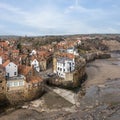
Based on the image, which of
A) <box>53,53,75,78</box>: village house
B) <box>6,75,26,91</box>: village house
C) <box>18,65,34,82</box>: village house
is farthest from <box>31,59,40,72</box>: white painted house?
<box>6,75,26,91</box>: village house

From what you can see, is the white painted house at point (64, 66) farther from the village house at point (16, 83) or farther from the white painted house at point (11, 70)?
the village house at point (16, 83)

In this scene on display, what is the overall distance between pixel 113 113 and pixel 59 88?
1456cm

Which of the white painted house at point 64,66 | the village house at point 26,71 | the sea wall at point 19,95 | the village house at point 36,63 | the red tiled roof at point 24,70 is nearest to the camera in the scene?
the sea wall at point 19,95

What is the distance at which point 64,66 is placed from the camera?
5581 centimetres

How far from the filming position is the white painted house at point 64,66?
182 feet

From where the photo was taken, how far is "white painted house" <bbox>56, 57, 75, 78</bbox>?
55.4 m

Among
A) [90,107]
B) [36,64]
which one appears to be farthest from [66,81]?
[36,64]

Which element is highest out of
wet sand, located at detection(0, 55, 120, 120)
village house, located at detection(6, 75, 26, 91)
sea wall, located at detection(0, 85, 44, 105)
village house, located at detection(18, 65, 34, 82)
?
village house, located at detection(18, 65, 34, 82)

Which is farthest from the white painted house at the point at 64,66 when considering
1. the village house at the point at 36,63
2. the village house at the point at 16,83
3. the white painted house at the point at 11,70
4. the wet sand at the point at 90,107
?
the village house at the point at 16,83

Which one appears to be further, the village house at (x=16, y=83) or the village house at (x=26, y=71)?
the village house at (x=26, y=71)

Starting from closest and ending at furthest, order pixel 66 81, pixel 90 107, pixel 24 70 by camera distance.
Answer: pixel 90 107 → pixel 24 70 → pixel 66 81

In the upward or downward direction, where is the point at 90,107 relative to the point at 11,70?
downward

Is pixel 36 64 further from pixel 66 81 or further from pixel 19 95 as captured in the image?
pixel 19 95

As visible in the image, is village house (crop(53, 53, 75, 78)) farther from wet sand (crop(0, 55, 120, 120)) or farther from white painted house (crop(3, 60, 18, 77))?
white painted house (crop(3, 60, 18, 77))
